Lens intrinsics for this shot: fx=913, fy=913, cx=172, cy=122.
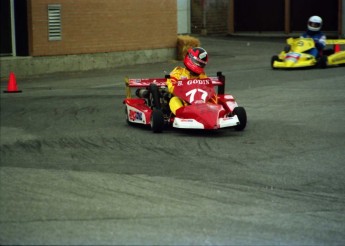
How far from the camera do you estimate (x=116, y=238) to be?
22.9ft

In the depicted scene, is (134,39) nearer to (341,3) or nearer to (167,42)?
(167,42)

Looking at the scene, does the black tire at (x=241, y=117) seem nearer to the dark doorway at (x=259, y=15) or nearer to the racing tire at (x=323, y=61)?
the racing tire at (x=323, y=61)

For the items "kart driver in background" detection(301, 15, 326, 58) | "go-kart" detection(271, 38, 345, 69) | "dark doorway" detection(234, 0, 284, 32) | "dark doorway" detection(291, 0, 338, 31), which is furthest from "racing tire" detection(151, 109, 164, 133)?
"dark doorway" detection(234, 0, 284, 32)

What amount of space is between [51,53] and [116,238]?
17701 mm

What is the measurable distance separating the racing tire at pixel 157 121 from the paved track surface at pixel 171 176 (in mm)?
138

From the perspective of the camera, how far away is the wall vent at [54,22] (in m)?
24.3

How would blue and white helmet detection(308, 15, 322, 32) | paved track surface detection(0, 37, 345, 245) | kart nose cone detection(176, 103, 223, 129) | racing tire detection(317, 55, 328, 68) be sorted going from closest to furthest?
paved track surface detection(0, 37, 345, 245) → kart nose cone detection(176, 103, 223, 129) → racing tire detection(317, 55, 328, 68) → blue and white helmet detection(308, 15, 322, 32)

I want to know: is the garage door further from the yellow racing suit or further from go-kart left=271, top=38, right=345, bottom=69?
the yellow racing suit

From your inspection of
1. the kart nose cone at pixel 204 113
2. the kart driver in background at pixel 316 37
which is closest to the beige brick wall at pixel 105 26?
the kart driver in background at pixel 316 37

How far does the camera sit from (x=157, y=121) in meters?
12.8

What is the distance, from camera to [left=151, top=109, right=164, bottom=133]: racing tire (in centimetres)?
1282

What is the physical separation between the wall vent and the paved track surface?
6968 millimetres

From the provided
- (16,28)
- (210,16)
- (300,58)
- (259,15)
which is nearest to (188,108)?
(300,58)

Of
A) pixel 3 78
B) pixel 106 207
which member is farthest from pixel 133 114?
pixel 3 78
